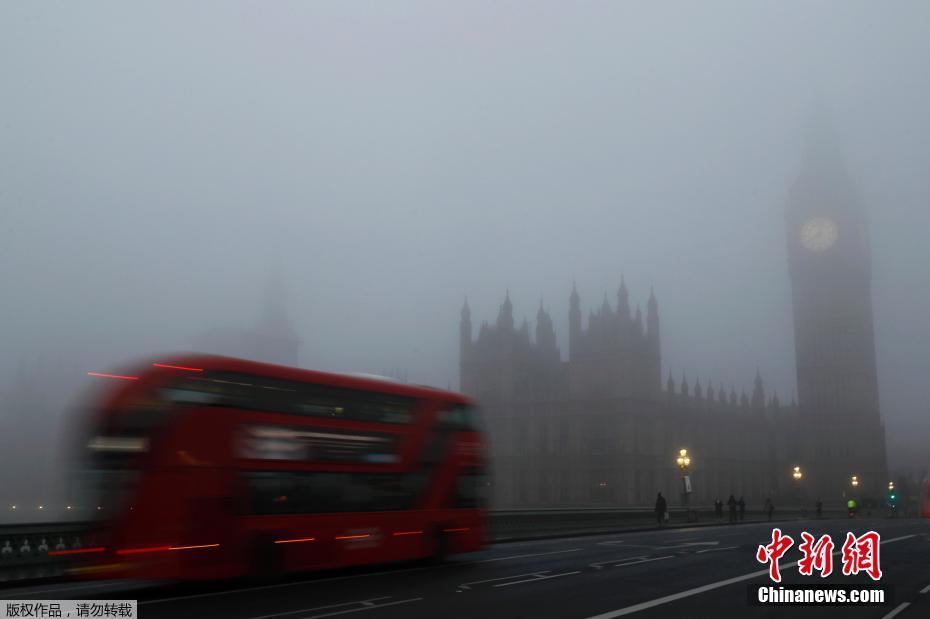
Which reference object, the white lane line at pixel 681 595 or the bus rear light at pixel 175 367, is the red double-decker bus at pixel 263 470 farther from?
the white lane line at pixel 681 595

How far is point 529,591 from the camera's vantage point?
15250 mm

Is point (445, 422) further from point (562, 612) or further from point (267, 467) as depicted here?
point (562, 612)

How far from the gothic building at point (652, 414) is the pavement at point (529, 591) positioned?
61695 millimetres

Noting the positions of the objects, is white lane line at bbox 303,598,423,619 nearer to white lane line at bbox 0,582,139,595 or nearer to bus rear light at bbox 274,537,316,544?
bus rear light at bbox 274,537,316,544

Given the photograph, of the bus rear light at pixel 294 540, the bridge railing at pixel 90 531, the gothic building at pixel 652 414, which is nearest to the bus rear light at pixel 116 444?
the bridge railing at pixel 90 531

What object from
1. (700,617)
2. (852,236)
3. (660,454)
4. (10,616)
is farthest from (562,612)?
(852,236)

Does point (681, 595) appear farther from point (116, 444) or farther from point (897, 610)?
point (116, 444)

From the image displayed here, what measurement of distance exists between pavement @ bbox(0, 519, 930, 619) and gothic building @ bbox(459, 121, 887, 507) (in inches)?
2429

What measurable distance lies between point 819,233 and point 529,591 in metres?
134

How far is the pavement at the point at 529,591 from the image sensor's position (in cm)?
1285

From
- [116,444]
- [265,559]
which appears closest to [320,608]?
[265,559]

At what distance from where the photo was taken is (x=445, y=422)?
67.3ft

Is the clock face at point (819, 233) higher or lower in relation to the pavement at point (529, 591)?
higher

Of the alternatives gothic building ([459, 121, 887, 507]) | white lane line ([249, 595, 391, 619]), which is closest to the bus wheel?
white lane line ([249, 595, 391, 619])
